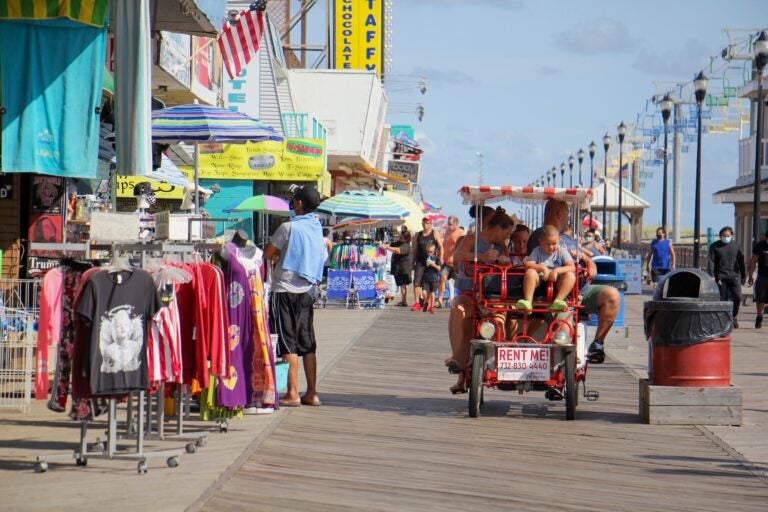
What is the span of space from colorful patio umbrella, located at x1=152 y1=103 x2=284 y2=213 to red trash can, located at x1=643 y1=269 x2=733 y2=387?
5127 millimetres

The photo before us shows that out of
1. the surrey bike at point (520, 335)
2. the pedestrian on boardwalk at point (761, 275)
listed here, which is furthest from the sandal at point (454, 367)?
the pedestrian on boardwalk at point (761, 275)

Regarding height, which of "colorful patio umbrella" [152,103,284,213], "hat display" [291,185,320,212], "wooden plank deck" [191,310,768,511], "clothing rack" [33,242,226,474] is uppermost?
"colorful patio umbrella" [152,103,284,213]

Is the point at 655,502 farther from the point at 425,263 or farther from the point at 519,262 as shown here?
the point at 425,263

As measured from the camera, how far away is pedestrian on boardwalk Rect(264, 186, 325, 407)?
1229 centimetres

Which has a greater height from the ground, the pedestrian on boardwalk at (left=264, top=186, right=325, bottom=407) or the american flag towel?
the american flag towel

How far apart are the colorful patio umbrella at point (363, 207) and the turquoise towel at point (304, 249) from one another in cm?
1892

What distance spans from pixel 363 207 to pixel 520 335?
1942 cm

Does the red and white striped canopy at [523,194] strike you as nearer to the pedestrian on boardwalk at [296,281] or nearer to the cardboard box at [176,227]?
the pedestrian on boardwalk at [296,281]

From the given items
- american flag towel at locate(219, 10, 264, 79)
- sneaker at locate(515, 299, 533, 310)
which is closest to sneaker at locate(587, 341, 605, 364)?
sneaker at locate(515, 299, 533, 310)

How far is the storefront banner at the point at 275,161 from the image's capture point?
32.3 meters

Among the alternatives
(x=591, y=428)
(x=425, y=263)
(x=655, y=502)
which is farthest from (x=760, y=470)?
(x=425, y=263)

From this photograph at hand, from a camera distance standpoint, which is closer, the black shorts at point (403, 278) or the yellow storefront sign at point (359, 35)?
the black shorts at point (403, 278)

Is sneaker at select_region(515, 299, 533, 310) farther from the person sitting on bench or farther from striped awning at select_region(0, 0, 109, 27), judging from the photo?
striped awning at select_region(0, 0, 109, 27)

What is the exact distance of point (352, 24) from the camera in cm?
5603
